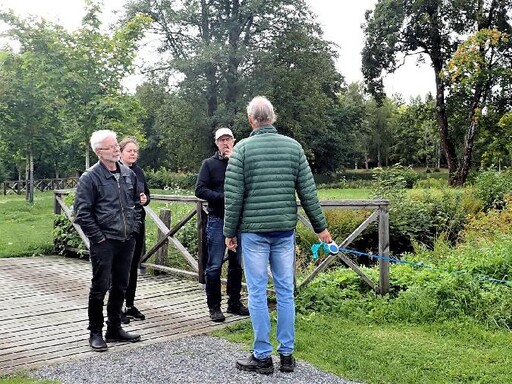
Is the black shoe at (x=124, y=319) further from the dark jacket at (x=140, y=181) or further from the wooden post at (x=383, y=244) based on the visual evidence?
the wooden post at (x=383, y=244)

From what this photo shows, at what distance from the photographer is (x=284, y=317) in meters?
3.92

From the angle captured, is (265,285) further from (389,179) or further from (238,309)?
(389,179)

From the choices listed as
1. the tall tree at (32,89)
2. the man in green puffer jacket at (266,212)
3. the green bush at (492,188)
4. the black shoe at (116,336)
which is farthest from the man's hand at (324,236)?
the green bush at (492,188)

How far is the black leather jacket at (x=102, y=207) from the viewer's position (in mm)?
4105

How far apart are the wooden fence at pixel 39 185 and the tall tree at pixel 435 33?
18.0 metres

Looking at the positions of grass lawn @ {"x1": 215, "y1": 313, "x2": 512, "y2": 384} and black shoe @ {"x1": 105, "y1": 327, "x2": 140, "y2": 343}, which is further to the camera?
black shoe @ {"x1": 105, "y1": 327, "x2": 140, "y2": 343}

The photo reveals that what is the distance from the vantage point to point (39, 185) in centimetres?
3722

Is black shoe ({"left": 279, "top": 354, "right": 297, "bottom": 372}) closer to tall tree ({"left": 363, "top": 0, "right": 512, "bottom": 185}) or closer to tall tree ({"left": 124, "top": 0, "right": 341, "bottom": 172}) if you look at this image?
tall tree ({"left": 363, "top": 0, "right": 512, "bottom": 185})

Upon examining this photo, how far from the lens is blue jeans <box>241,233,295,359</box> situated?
3859mm

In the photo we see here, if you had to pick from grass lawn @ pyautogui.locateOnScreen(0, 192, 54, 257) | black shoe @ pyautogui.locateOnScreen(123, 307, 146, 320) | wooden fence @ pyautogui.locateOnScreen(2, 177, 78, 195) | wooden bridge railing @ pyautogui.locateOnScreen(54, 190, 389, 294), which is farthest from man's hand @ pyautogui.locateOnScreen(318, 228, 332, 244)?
wooden fence @ pyautogui.locateOnScreen(2, 177, 78, 195)

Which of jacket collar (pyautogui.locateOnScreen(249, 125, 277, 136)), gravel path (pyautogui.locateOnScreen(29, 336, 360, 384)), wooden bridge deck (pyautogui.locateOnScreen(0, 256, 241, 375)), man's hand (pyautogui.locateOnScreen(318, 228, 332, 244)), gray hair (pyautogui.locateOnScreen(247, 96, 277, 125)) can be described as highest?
gray hair (pyautogui.locateOnScreen(247, 96, 277, 125))

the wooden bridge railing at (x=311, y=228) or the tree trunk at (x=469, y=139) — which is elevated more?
the tree trunk at (x=469, y=139)

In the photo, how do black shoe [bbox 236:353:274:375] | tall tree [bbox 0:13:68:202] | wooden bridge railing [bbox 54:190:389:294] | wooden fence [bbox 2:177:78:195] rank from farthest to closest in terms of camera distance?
wooden fence [bbox 2:177:78:195] < tall tree [bbox 0:13:68:202] < wooden bridge railing [bbox 54:190:389:294] < black shoe [bbox 236:353:274:375]

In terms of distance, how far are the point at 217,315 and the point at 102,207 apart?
163 centimetres
